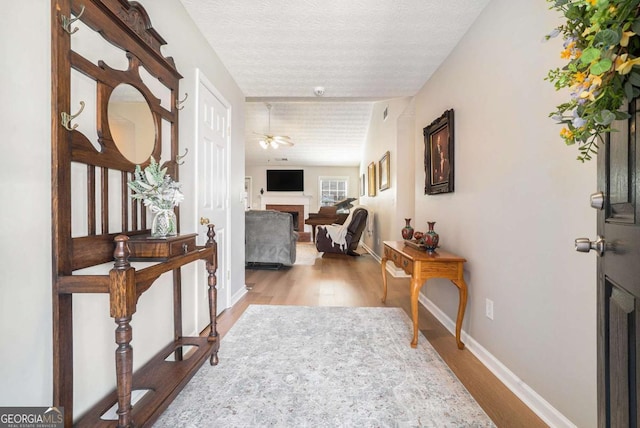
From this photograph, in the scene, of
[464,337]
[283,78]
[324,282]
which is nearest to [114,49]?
[283,78]

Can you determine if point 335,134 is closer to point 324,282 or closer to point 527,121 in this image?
point 324,282

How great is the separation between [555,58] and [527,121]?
11.7 inches

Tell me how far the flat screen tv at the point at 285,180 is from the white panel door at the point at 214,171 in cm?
699

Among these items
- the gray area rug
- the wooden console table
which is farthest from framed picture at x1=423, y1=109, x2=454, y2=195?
the gray area rug

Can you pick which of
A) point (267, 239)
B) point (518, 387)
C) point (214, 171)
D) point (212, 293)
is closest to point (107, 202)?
point (212, 293)

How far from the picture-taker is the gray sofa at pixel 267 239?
187 inches

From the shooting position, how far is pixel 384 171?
521 centimetres

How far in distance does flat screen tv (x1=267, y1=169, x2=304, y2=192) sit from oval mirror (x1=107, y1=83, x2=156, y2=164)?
8280 millimetres

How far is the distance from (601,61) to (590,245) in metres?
0.44

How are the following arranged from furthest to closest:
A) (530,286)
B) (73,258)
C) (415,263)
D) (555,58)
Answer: (415,263) < (530,286) < (555,58) < (73,258)

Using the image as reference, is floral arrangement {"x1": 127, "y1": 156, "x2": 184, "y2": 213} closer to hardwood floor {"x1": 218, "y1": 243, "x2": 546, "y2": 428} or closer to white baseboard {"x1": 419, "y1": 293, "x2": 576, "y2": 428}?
hardwood floor {"x1": 218, "y1": 243, "x2": 546, "y2": 428}

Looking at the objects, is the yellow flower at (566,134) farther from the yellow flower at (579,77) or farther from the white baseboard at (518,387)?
the white baseboard at (518,387)

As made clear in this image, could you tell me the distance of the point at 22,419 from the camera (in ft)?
3.03

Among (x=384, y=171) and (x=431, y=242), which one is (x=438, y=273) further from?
(x=384, y=171)
